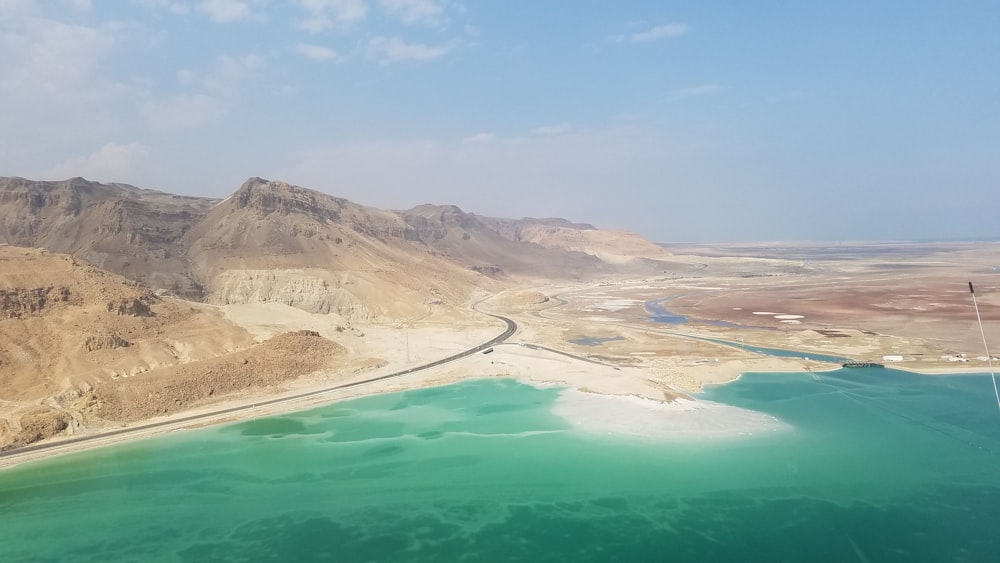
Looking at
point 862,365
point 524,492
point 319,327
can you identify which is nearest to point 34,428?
point 524,492

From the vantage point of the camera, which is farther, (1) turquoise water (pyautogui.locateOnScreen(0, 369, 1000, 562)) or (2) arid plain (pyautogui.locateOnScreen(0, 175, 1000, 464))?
(2) arid plain (pyautogui.locateOnScreen(0, 175, 1000, 464))

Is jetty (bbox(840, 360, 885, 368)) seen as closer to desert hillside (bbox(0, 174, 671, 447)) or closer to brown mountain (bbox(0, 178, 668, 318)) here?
desert hillside (bbox(0, 174, 671, 447))

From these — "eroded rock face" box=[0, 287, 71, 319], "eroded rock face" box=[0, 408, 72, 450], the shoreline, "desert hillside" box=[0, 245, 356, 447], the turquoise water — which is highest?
"eroded rock face" box=[0, 287, 71, 319]

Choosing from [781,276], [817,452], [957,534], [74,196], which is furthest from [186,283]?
[781,276]

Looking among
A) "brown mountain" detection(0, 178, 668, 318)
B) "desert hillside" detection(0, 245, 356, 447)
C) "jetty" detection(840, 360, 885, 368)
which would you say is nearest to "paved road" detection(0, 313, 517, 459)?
"desert hillside" detection(0, 245, 356, 447)

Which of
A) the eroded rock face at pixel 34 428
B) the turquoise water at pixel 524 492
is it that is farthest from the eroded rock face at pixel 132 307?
the turquoise water at pixel 524 492

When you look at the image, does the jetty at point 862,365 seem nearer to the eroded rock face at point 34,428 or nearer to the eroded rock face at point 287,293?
the eroded rock face at point 287,293

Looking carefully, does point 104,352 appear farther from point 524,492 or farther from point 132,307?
point 524,492
